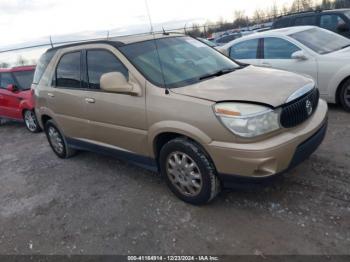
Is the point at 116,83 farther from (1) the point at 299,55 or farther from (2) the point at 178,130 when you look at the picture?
(1) the point at 299,55

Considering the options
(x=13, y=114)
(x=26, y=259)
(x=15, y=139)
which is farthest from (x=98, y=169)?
(x=13, y=114)

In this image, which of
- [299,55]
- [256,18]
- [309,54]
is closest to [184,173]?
[299,55]

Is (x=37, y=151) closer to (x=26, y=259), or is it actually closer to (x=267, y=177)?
(x=26, y=259)

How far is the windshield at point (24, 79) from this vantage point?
29.4ft

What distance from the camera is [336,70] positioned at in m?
6.05

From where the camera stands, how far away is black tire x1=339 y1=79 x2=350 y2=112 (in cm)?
598

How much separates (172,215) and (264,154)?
4.13 ft

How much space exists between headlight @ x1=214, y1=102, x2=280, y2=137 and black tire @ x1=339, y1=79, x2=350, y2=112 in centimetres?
342

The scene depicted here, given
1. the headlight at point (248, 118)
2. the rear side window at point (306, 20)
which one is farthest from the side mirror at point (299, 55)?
the rear side window at point (306, 20)

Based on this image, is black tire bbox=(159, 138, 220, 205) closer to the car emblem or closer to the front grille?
the front grille

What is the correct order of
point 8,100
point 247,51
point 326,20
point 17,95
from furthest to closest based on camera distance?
point 326,20
point 8,100
point 17,95
point 247,51

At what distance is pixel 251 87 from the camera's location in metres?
3.51

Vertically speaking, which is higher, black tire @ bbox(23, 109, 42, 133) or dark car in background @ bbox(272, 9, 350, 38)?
dark car in background @ bbox(272, 9, 350, 38)

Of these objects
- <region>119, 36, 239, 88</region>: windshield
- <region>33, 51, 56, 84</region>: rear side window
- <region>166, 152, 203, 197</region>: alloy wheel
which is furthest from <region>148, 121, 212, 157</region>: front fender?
<region>33, 51, 56, 84</region>: rear side window
